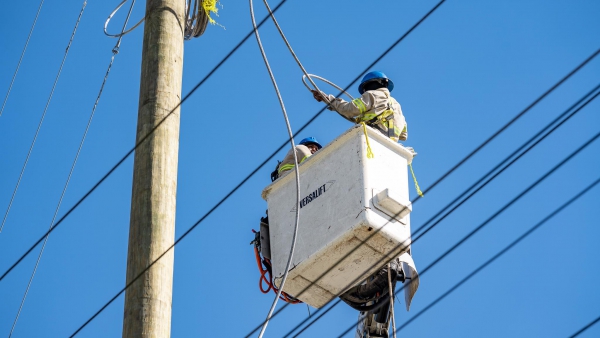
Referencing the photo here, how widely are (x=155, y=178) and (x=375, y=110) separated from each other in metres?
2.27

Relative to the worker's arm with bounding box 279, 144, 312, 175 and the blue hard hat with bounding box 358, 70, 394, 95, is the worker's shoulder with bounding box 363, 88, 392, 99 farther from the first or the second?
the worker's arm with bounding box 279, 144, 312, 175

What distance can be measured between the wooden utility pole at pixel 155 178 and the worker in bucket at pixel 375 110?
1477 mm

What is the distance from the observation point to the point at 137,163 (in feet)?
21.5

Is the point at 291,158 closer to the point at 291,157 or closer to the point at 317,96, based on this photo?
the point at 291,157

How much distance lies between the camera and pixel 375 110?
325 inches

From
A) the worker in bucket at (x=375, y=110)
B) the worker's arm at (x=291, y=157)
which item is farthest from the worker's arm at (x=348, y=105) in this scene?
the worker's arm at (x=291, y=157)

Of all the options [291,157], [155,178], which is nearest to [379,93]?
[291,157]

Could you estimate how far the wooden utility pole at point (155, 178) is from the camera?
6082mm

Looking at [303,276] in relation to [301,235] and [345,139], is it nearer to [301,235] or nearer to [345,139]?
[301,235]

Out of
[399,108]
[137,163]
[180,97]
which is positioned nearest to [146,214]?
[137,163]

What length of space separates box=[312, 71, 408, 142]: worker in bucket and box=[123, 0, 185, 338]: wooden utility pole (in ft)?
4.85

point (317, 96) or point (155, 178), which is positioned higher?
point (317, 96)

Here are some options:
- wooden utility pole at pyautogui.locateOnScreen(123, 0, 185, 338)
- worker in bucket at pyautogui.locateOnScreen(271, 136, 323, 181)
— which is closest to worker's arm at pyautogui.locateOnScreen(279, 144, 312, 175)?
worker in bucket at pyautogui.locateOnScreen(271, 136, 323, 181)

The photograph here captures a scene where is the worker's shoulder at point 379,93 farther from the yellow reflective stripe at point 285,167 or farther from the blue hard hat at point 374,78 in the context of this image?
the yellow reflective stripe at point 285,167
